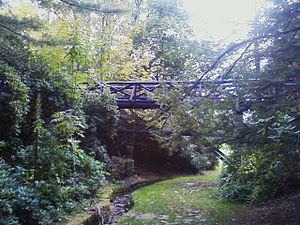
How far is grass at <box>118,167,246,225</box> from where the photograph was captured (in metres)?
5.00

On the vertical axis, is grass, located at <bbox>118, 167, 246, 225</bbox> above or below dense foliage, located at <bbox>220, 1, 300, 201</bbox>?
below

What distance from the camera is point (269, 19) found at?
363 cm

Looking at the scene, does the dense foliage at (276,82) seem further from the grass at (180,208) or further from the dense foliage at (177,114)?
the grass at (180,208)

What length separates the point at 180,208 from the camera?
19.6ft

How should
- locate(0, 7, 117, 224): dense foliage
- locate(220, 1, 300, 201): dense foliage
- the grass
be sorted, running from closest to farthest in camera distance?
locate(0, 7, 117, 224): dense foliage → locate(220, 1, 300, 201): dense foliage → the grass

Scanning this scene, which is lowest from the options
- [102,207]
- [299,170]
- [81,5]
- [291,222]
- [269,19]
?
[291,222]

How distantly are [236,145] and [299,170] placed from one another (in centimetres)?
97

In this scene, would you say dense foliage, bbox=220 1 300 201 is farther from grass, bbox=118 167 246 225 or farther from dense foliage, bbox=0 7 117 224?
dense foliage, bbox=0 7 117 224

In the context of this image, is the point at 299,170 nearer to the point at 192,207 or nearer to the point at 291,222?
the point at 291,222

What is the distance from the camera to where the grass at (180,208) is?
16.4 ft

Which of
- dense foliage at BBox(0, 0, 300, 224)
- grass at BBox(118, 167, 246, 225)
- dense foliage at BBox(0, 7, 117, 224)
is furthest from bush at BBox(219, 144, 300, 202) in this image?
dense foliage at BBox(0, 7, 117, 224)

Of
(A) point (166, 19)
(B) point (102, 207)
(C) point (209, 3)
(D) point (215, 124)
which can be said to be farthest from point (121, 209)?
(A) point (166, 19)

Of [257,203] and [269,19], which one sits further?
[257,203]

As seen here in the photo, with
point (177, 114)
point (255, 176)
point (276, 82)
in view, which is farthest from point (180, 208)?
point (276, 82)
